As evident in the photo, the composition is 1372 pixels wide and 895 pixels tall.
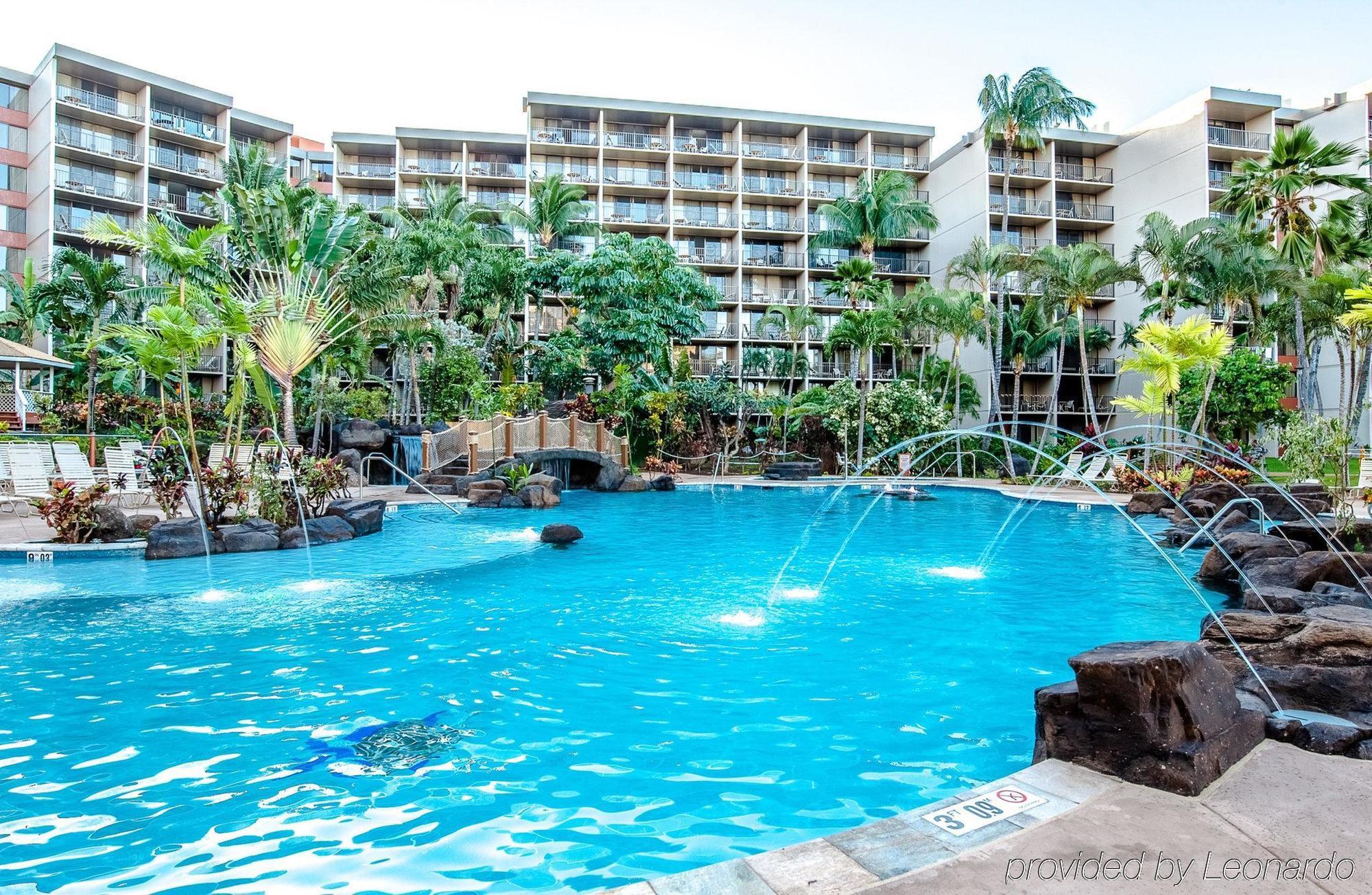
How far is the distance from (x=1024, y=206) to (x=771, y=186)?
13.3 meters

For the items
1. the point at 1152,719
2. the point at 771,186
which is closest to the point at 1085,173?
the point at 771,186

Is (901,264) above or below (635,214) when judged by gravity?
below

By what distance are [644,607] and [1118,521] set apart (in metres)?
13.1

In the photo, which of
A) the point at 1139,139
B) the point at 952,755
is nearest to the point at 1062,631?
the point at 952,755

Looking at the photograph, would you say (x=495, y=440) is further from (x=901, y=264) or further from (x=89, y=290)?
(x=901, y=264)

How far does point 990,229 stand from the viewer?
144ft

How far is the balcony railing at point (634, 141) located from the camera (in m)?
46.2

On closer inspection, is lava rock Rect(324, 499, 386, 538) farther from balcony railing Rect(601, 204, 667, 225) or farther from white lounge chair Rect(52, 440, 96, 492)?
balcony railing Rect(601, 204, 667, 225)

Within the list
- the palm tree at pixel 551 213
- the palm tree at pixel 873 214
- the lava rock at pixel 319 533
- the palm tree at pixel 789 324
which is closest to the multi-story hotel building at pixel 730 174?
the palm tree at pixel 789 324

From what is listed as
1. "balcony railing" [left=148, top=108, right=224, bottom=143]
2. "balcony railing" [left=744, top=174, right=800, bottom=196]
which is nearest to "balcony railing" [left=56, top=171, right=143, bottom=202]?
"balcony railing" [left=148, top=108, right=224, bottom=143]

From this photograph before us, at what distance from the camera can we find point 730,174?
47.8 meters

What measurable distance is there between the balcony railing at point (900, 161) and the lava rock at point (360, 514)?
132 feet

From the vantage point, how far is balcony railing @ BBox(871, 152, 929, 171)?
159 ft

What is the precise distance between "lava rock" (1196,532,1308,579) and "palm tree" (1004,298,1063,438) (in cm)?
2845
